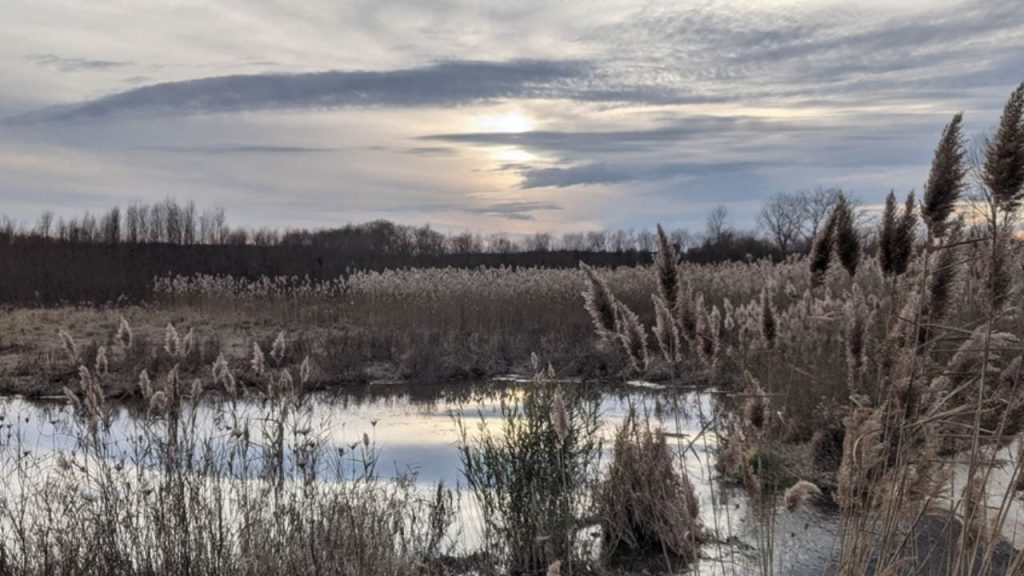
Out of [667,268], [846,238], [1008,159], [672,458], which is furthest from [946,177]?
[672,458]

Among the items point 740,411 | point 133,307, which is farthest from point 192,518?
point 133,307

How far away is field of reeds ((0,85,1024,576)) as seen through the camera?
109 inches

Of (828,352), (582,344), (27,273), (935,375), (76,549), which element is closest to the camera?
(935,375)

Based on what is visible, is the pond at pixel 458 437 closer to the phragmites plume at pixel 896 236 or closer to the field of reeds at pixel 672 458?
the field of reeds at pixel 672 458

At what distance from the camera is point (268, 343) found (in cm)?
1748

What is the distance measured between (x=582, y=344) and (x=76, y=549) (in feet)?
41.8

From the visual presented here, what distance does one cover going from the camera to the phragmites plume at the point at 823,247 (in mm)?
3494

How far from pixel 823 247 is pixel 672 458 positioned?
101 inches

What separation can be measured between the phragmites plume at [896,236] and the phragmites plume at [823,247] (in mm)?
440

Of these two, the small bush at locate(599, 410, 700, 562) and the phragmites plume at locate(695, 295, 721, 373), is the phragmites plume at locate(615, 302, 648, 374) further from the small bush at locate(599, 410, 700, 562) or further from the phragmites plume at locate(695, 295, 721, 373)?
the small bush at locate(599, 410, 700, 562)

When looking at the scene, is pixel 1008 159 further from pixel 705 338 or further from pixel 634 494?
pixel 634 494

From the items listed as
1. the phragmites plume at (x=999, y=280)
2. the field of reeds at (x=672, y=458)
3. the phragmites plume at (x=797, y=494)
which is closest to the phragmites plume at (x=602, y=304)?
the field of reeds at (x=672, y=458)

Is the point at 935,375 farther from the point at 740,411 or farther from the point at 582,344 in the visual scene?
the point at 582,344

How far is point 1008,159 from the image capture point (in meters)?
2.37
